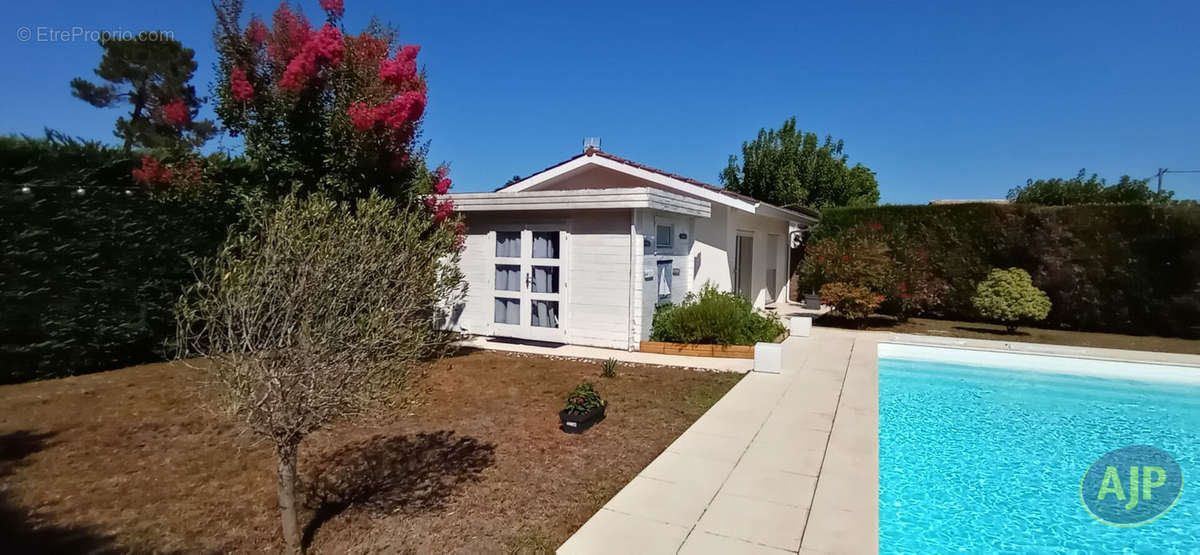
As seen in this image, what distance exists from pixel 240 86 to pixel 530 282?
6.36 meters

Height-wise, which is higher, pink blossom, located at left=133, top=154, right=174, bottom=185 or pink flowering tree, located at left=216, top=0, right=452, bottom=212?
pink flowering tree, located at left=216, top=0, right=452, bottom=212

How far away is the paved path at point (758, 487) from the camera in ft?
13.2

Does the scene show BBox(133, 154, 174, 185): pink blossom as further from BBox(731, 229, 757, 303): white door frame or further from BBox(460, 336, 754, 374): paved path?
BBox(731, 229, 757, 303): white door frame

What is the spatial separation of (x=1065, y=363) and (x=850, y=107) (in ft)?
Answer: 56.5

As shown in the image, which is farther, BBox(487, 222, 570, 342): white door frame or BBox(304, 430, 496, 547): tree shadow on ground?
BBox(487, 222, 570, 342): white door frame

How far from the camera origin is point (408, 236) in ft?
13.6

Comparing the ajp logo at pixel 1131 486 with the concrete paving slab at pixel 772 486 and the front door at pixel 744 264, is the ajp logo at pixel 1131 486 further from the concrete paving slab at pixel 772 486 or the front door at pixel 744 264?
the front door at pixel 744 264

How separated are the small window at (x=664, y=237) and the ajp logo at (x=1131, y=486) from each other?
25.8 feet

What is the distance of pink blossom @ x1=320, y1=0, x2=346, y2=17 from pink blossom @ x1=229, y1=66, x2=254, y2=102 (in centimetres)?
161

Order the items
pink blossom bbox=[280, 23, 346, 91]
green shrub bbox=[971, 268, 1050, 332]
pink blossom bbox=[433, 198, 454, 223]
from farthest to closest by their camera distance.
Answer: green shrub bbox=[971, 268, 1050, 332], pink blossom bbox=[433, 198, 454, 223], pink blossom bbox=[280, 23, 346, 91]

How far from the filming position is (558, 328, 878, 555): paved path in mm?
4035

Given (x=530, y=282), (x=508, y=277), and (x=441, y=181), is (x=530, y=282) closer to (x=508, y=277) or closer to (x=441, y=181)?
(x=508, y=277)

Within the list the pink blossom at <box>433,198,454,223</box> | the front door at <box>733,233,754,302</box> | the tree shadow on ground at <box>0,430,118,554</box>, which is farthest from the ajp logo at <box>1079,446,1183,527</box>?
the front door at <box>733,233,754,302</box>

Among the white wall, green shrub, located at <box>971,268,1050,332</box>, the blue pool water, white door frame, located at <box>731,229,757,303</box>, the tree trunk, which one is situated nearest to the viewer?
the tree trunk
